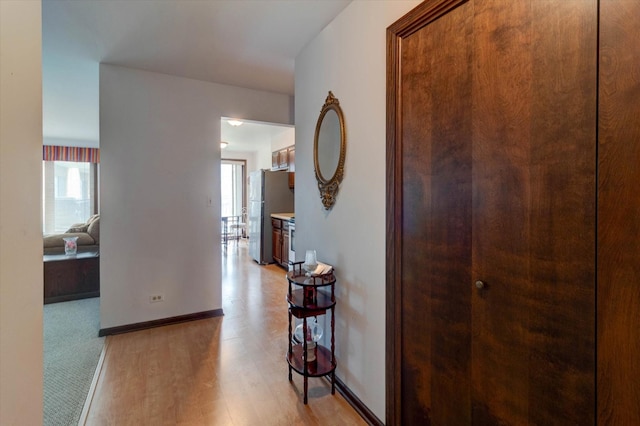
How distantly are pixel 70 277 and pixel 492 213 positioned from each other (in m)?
4.63

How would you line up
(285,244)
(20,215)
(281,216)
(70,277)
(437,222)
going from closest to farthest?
(20,215) < (437,222) < (70,277) < (285,244) < (281,216)

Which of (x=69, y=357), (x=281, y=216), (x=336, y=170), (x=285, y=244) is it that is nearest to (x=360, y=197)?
(x=336, y=170)

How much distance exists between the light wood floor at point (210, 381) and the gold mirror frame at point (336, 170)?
1.26 m

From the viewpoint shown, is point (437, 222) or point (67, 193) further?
Result: point (67, 193)

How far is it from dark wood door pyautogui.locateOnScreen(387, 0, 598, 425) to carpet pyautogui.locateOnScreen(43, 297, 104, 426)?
1.90 m

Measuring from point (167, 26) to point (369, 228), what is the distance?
6.47 ft

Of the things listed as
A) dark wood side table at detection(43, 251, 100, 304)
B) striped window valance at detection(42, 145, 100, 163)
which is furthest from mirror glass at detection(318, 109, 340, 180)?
striped window valance at detection(42, 145, 100, 163)

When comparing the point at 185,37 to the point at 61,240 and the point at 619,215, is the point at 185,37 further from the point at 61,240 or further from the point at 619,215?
the point at 61,240

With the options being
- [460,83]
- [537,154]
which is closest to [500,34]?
[460,83]

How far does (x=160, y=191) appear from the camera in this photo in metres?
2.97

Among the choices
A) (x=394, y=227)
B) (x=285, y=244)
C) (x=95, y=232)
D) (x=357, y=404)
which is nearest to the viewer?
(x=394, y=227)

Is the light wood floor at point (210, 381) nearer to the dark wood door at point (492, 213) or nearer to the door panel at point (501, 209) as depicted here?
the dark wood door at point (492, 213)

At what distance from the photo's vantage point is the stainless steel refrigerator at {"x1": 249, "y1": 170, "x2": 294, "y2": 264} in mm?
5555

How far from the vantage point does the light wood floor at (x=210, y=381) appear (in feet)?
5.70
